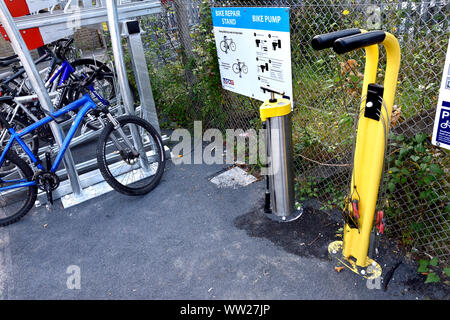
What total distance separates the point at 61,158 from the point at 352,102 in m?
2.90

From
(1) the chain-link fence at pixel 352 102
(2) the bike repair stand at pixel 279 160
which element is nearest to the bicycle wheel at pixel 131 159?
(1) the chain-link fence at pixel 352 102

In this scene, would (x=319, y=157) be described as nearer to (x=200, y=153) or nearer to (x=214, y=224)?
(x=214, y=224)

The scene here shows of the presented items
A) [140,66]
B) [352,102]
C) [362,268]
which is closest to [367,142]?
[352,102]

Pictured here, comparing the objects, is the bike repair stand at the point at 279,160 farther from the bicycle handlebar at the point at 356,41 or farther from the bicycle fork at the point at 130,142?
the bicycle fork at the point at 130,142

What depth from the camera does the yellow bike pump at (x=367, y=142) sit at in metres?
1.81

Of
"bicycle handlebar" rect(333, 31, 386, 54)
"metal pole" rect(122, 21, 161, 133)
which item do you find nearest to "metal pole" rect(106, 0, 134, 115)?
"metal pole" rect(122, 21, 161, 133)

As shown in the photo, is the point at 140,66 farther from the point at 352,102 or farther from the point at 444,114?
the point at 444,114

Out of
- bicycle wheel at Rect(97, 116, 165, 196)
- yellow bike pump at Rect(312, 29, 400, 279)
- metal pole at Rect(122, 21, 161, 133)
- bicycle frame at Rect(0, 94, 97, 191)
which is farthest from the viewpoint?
metal pole at Rect(122, 21, 161, 133)

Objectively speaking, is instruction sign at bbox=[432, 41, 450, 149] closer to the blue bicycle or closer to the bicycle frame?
the blue bicycle

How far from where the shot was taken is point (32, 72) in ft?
10.4

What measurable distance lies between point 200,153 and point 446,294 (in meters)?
3.06

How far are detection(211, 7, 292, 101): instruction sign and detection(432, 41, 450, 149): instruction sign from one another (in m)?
1.31

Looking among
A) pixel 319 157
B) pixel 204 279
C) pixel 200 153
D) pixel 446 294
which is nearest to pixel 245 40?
pixel 319 157

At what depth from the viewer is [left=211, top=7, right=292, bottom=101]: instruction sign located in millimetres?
2943
